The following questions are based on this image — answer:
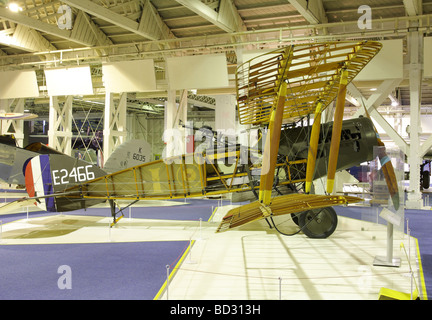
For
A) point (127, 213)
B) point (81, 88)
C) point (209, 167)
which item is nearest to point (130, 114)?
point (81, 88)

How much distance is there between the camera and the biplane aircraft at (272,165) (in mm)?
3703

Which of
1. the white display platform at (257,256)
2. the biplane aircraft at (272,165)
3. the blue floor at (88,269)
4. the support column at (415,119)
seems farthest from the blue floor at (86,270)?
the support column at (415,119)

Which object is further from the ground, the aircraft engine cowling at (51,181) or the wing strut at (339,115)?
the wing strut at (339,115)

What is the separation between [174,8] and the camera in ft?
32.8

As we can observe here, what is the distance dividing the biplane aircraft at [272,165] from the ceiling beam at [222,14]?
9.69ft

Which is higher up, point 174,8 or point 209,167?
point 174,8

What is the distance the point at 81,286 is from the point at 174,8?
27.5 ft

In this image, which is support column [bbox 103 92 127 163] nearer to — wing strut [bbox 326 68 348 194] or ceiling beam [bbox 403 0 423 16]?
ceiling beam [bbox 403 0 423 16]

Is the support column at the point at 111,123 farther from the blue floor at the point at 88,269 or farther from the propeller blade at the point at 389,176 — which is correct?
the propeller blade at the point at 389,176

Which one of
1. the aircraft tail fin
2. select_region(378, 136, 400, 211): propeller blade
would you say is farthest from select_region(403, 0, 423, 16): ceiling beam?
the aircraft tail fin

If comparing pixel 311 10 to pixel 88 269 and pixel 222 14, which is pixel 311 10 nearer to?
pixel 222 14

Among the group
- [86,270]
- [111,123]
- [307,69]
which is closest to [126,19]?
[111,123]

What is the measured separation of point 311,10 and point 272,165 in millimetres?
6125

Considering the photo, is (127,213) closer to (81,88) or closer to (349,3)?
(81,88)
